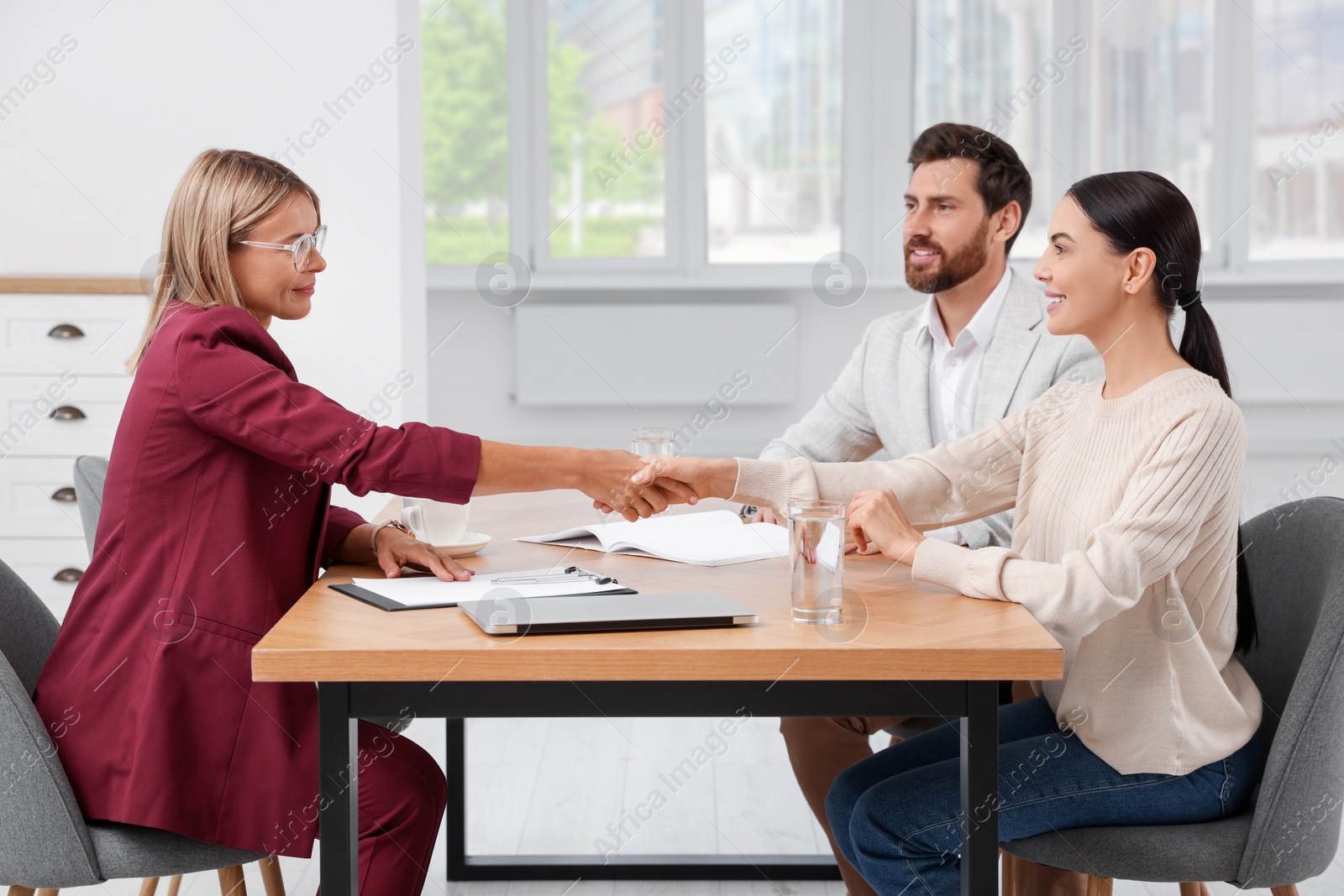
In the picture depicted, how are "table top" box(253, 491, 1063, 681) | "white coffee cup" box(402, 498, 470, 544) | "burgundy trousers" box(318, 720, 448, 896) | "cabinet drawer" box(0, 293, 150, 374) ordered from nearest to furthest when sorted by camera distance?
1. "table top" box(253, 491, 1063, 681)
2. "burgundy trousers" box(318, 720, 448, 896)
3. "white coffee cup" box(402, 498, 470, 544)
4. "cabinet drawer" box(0, 293, 150, 374)

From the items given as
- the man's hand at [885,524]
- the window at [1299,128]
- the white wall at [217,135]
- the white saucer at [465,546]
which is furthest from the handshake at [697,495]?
the window at [1299,128]

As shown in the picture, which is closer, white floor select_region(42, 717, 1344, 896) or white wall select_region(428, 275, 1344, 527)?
white floor select_region(42, 717, 1344, 896)

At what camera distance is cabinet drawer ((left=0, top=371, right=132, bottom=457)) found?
3191mm

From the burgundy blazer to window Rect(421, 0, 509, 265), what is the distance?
3.90 m

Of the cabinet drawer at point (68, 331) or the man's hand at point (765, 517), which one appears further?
the cabinet drawer at point (68, 331)

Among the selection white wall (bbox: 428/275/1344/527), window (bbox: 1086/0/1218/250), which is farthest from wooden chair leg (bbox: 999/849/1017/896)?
window (bbox: 1086/0/1218/250)

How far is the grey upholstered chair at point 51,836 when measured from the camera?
4.17 feet

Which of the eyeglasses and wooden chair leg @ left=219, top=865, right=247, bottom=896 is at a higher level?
the eyeglasses

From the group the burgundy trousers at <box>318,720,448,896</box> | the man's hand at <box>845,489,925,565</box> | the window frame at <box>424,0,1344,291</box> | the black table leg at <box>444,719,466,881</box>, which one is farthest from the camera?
the window frame at <box>424,0,1344,291</box>

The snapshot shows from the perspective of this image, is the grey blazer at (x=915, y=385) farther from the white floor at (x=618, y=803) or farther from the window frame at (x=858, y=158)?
the window frame at (x=858, y=158)

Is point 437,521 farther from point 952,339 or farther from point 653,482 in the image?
point 952,339

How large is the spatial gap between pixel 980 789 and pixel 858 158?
4393 millimetres

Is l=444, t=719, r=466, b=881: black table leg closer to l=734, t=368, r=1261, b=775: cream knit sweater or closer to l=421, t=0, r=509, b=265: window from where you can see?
l=734, t=368, r=1261, b=775: cream knit sweater

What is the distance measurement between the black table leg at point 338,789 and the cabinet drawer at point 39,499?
2.36 metres
